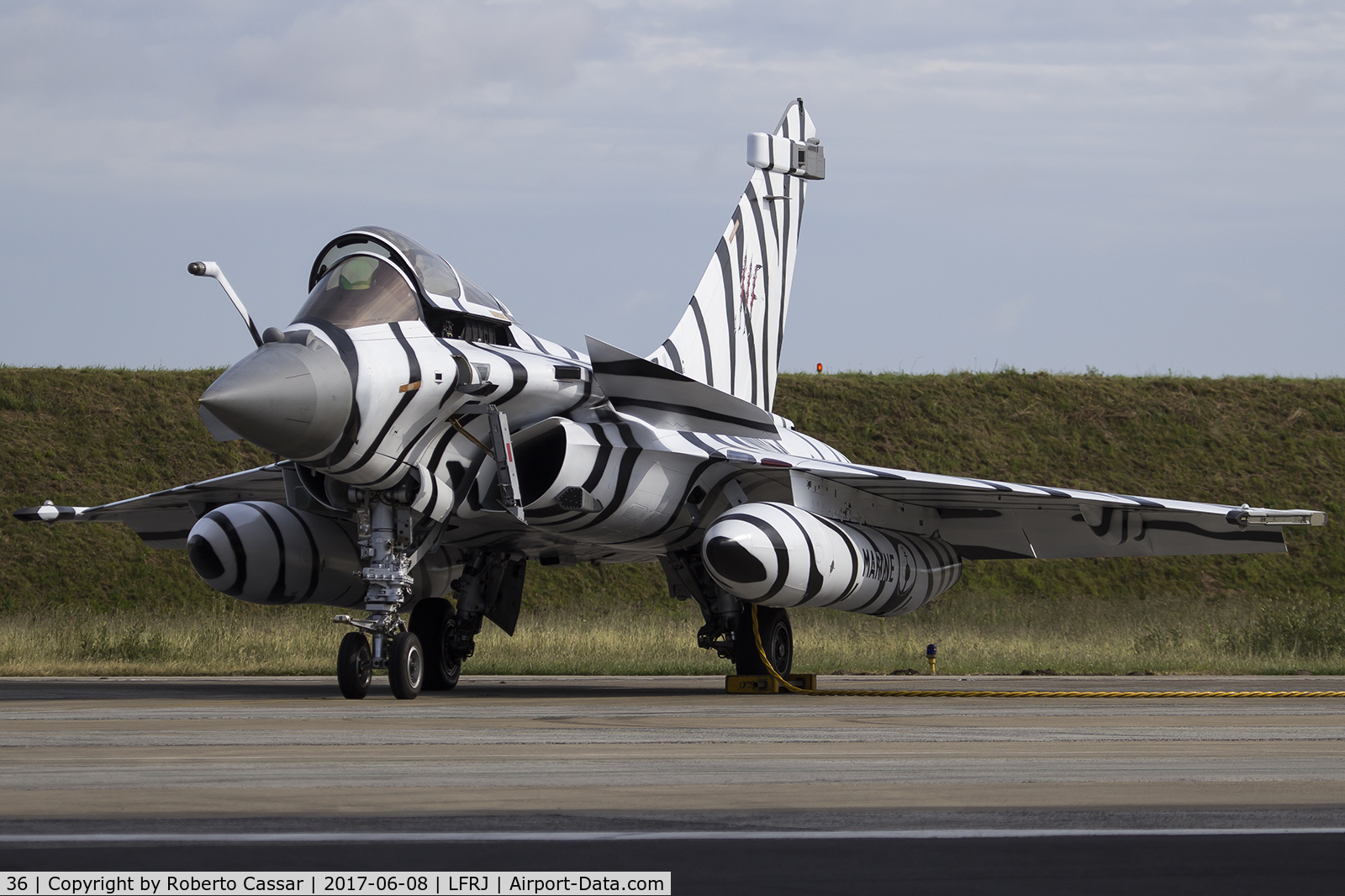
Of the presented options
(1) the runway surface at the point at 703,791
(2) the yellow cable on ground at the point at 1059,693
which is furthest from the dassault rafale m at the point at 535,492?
(1) the runway surface at the point at 703,791

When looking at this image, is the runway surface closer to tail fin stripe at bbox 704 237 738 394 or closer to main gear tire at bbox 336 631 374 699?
main gear tire at bbox 336 631 374 699

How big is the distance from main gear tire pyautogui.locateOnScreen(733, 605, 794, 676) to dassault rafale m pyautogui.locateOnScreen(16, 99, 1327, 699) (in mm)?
25

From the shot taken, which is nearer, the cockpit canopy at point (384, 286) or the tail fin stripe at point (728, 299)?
the cockpit canopy at point (384, 286)

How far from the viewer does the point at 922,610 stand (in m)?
27.1

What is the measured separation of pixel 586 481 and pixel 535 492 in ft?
1.42

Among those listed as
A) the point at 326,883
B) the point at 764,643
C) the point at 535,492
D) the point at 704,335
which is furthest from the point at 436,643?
the point at 326,883

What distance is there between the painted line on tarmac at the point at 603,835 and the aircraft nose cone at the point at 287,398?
541cm

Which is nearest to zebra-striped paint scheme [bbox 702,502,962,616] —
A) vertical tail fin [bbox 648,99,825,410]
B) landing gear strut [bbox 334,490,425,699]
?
landing gear strut [bbox 334,490,425,699]

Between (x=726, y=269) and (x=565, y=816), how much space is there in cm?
1177

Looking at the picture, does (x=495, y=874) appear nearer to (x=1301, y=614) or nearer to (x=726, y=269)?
(x=726, y=269)

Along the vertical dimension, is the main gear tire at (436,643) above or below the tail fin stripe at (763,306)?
below

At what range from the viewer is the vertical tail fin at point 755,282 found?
15531 millimetres

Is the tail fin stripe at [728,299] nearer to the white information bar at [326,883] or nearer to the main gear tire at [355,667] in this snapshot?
the main gear tire at [355,667]

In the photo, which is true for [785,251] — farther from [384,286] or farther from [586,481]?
[384,286]
